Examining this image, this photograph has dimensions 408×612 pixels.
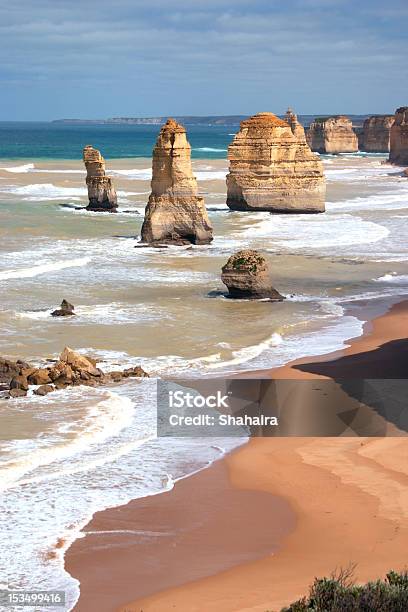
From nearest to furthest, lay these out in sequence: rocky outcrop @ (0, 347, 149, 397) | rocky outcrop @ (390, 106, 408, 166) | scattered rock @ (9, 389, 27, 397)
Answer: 1. scattered rock @ (9, 389, 27, 397)
2. rocky outcrop @ (0, 347, 149, 397)
3. rocky outcrop @ (390, 106, 408, 166)

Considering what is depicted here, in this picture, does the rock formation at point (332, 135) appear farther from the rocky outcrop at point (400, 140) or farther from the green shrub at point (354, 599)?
the green shrub at point (354, 599)

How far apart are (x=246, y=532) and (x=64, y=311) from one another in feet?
44.8

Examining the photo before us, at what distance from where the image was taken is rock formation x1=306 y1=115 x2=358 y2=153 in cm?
14025

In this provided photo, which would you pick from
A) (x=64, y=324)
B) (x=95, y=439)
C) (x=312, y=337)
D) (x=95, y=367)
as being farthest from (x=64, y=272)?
(x=95, y=439)

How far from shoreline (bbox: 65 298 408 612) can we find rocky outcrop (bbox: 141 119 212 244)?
80.5 ft

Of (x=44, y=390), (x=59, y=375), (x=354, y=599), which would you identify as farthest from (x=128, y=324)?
(x=354, y=599)

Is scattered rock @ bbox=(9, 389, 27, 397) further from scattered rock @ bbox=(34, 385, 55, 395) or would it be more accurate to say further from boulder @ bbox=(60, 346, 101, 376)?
boulder @ bbox=(60, 346, 101, 376)

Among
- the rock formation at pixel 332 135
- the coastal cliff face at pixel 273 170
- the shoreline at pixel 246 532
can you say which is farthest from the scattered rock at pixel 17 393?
the rock formation at pixel 332 135

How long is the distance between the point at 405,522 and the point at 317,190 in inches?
1667

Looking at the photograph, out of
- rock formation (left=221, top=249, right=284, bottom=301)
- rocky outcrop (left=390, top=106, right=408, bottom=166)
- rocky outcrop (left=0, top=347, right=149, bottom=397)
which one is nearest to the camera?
rocky outcrop (left=0, top=347, right=149, bottom=397)

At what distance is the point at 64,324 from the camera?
23188 millimetres

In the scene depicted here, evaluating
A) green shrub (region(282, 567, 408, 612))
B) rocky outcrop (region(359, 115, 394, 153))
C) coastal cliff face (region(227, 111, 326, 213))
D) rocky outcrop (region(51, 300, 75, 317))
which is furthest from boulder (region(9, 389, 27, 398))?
rocky outcrop (region(359, 115, 394, 153))

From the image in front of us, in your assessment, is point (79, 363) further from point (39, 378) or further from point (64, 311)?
point (64, 311)

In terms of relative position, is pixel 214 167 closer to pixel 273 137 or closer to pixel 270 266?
pixel 273 137
